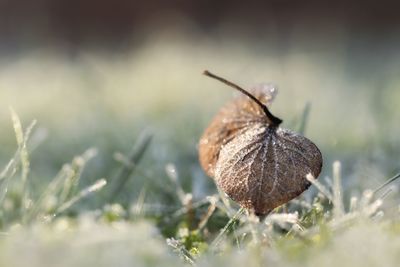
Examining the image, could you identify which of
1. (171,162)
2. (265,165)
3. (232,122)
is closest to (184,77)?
(171,162)

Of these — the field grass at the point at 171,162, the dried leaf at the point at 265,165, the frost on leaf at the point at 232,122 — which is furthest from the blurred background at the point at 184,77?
the dried leaf at the point at 265,165

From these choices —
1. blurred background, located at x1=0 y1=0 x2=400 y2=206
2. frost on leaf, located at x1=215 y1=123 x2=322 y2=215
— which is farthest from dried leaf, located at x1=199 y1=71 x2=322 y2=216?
blurred background, located at x1=0 y1=0 x2=400 y2=206

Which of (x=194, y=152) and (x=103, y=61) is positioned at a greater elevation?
(x=194, y=152)

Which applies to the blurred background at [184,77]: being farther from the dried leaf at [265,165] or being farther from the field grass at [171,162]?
the dried leaf at [265,165]

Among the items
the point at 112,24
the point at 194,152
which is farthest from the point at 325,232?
the point at 112,24

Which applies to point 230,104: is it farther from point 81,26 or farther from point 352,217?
point 81,26

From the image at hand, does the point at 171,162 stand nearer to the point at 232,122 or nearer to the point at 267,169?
the point at 232,122
